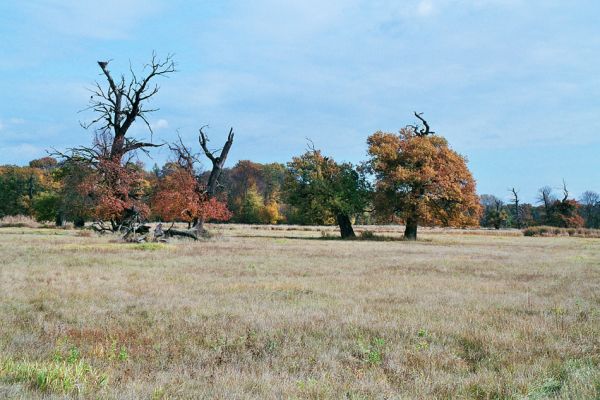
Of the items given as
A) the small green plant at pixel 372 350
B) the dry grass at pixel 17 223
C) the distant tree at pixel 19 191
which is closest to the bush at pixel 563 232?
the small green plant at pixel 372 350

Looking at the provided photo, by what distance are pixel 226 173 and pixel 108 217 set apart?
7767cm

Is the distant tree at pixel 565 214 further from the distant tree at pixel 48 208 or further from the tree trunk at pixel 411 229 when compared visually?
the distant tree at pixel 48 208

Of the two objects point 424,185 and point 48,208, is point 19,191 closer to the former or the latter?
point 48,208

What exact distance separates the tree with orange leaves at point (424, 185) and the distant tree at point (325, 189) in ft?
12.4

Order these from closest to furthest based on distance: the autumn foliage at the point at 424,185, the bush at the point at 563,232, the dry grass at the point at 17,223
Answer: the autumn foliage at the point at 424,185 → the dry grass at the point at 17,223 → the bush at the point at 563,232

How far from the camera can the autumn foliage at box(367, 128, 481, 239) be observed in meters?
42.5

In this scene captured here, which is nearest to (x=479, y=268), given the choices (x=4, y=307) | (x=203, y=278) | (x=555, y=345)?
(x=203, y=278)

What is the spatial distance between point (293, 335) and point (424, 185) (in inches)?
1442

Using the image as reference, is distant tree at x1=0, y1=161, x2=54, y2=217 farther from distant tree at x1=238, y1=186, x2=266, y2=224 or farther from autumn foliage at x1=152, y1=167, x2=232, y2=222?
autumn foliage at x1=152, y1=167, x2=232, y2=222

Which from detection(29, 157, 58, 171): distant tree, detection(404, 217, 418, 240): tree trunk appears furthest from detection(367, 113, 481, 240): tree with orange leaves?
detection(29, 157, 58, 171): distant tree

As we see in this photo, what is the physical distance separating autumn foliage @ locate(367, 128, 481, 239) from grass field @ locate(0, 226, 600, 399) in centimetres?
2651

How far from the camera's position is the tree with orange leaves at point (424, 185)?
42.5 metres

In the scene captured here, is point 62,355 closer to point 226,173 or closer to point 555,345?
point 555,345

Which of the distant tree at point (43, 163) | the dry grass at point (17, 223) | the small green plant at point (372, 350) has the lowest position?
the small green plant at point (372, 350)
